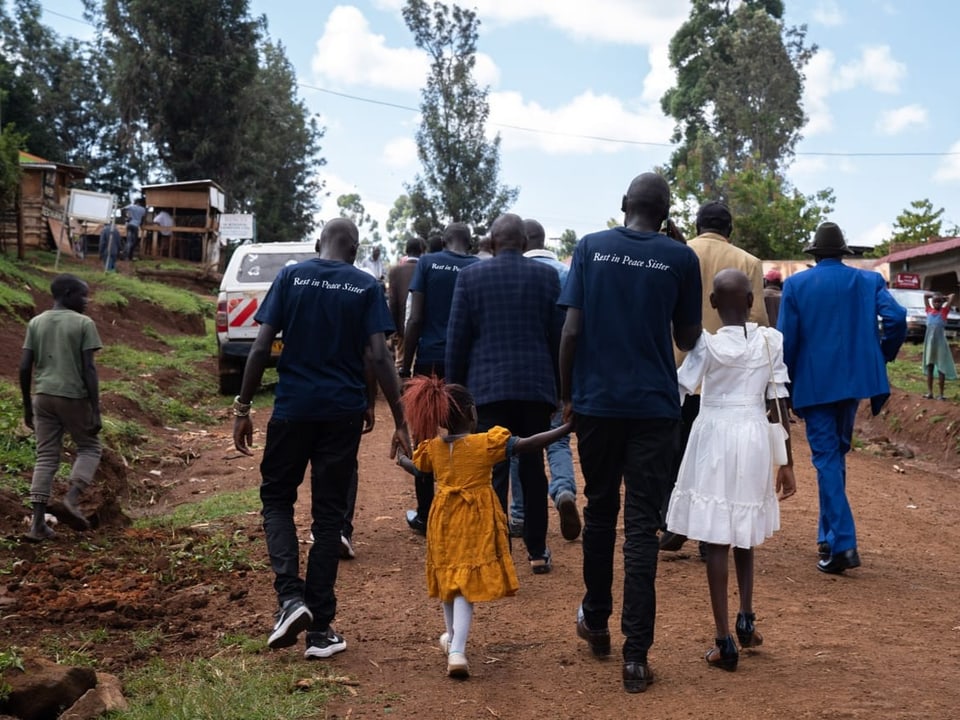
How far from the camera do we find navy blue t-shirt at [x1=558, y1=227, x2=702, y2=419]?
16.2 ft

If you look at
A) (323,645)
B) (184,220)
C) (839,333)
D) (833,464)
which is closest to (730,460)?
(323,645)

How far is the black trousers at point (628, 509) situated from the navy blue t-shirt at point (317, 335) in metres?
1.22

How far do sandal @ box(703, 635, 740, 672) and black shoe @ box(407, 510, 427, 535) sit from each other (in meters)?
3.46

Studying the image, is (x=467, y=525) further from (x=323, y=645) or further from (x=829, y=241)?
(x=829, y=241)

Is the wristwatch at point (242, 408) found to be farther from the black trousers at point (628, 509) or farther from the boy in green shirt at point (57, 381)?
the boy in green shirt at point (57, 381)

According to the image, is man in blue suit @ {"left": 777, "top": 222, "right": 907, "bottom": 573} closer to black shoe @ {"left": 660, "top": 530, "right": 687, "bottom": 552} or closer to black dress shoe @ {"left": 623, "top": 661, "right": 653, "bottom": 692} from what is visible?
black shoe @ {"left": 660, "top": 530, "right": 687, "bottom": 552}

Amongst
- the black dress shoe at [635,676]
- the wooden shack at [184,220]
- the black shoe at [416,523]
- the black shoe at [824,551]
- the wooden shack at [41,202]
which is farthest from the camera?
the wooden shack at [184,220]

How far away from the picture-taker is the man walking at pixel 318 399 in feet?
17.9

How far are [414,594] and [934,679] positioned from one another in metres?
2.98

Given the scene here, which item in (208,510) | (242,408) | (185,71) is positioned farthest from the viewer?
(185,71)

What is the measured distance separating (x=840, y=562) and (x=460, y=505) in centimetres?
304

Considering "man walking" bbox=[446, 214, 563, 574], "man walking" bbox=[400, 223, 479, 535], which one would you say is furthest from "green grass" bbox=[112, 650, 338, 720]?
"man walking" bbox=[400, 223, 479, 535]

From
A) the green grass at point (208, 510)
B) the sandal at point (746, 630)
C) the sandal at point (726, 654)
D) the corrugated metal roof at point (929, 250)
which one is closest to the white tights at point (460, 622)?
the sandal at point (726, 654)

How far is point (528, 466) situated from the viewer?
669 cm
